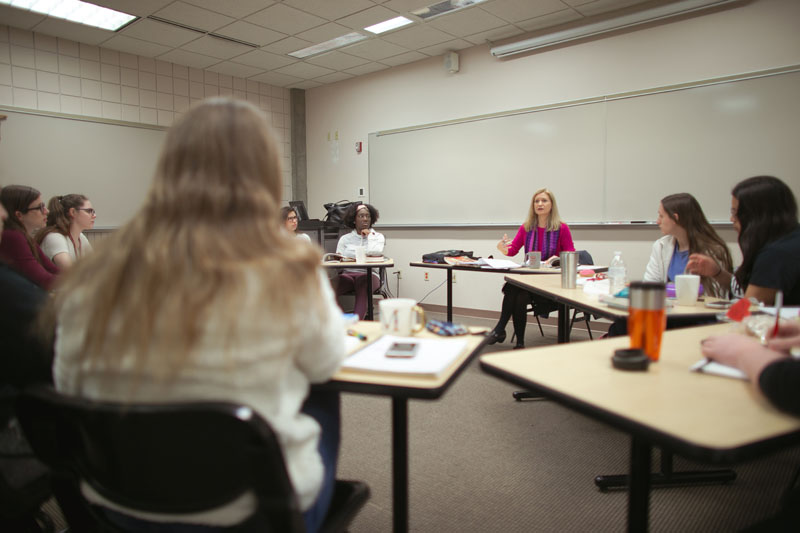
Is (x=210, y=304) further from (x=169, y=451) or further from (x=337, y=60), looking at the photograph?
(x=337, y=60)

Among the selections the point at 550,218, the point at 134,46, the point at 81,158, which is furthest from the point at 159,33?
the point at 550,218

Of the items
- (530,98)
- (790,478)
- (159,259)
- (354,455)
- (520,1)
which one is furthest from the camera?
(530,98)

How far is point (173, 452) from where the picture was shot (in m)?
0.69

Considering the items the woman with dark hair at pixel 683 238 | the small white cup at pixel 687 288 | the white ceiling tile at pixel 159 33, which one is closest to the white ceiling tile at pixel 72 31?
the white ceiling tile at pixel 159 33

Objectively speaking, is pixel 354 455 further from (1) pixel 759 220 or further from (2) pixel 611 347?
(1) pixel 759 220

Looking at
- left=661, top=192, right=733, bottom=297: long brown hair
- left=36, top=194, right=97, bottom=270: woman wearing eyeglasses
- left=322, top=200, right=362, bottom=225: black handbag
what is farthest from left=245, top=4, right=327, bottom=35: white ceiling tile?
left=661, top=192, right=733, bottom=297: long brown hair

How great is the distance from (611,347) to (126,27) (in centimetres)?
500

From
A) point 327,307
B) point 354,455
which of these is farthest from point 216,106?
point 354,455

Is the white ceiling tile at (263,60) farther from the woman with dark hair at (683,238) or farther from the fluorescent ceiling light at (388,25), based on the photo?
the woman with dark hair at (683,238)

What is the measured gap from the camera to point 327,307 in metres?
0.84

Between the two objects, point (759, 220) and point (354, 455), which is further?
point (354, 455)

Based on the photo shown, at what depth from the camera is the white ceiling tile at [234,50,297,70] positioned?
520cm

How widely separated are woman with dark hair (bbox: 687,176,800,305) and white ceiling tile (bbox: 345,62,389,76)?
4.42 m

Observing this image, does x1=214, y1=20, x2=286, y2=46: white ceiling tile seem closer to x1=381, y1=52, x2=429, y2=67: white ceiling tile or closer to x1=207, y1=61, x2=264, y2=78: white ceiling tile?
x1=207, y1=61, x2=264, y2=78: white ceiling tile
